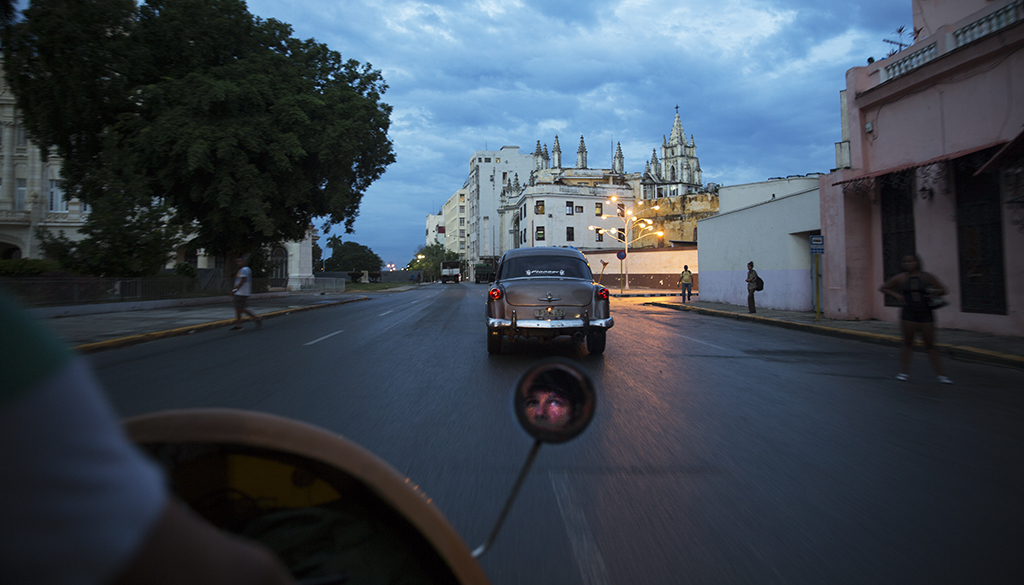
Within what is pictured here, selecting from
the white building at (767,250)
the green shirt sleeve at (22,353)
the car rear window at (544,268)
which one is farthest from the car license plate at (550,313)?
the white building at (767,250)

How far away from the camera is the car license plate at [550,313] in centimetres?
932

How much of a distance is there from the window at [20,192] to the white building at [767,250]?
43.5 metres

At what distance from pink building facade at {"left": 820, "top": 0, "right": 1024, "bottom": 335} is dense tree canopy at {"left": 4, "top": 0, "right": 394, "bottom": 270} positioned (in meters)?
19.7

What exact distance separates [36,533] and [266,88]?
27702mm

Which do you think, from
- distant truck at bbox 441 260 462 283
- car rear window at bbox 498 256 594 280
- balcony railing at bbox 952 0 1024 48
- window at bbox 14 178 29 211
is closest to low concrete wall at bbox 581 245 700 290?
balcony railing at bbox 952 0 1024 48

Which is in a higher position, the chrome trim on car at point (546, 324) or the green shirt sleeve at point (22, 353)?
the green shirt sleeve at point (22, 353)

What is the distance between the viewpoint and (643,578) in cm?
269

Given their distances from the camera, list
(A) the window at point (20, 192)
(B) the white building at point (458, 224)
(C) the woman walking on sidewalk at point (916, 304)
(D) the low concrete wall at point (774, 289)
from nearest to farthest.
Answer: (C) the woman walking on sidewalk at point (916, 304)
(D) the low concrete wall at point (774, 289)
(A) the window at point (20, 192)
(B) the white building at point (458, 224)

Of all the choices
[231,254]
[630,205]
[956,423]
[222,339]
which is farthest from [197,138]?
[630,205]

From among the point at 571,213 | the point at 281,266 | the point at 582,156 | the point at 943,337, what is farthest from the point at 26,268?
the point at 582,156

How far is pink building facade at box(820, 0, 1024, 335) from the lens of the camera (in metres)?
11.9

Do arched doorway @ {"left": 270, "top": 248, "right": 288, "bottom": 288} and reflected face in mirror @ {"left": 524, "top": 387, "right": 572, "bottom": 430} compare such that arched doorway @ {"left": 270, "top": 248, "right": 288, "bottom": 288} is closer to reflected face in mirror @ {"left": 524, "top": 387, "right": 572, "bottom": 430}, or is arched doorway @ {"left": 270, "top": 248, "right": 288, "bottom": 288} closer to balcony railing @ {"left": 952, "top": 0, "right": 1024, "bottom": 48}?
balcony railing @ {"left": 952, "top": 0, "right": 1024, "bottom": 48}

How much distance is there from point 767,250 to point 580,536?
843 inches

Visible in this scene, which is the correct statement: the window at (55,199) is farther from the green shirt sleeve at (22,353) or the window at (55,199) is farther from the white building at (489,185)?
the white building at (489,185)
